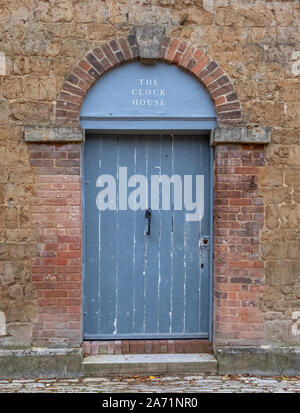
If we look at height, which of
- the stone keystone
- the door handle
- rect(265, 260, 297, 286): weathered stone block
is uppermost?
the stone keystone

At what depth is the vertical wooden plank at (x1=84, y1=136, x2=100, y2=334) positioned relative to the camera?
494 centimetres

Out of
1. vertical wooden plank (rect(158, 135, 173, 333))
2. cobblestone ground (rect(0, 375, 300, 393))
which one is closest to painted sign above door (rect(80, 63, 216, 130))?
vertical wooden plank (rect(158, 135, 173, 333))

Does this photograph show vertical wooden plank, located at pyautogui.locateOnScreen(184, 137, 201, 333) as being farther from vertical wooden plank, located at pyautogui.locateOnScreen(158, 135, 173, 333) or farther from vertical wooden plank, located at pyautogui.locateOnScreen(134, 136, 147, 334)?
vertical wooden plank, located at pyautogui.locateOnScreen(134, 136, 147, 334)

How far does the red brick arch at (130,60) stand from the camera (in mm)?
4660

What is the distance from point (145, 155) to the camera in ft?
16.3

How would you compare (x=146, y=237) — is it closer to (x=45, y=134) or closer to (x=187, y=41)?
(x=45, y=134)

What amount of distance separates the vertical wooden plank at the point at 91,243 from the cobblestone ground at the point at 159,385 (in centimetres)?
62

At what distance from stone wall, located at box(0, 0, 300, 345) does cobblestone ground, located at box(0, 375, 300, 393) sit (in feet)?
1.35

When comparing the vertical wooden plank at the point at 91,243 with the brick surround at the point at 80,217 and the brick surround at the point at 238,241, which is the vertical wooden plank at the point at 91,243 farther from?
the brick surround at the point at 238,241

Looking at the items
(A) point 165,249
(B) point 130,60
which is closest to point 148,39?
(B) point 130,60

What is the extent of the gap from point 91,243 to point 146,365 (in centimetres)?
143

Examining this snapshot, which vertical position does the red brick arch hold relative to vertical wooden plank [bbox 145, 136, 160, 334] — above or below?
above

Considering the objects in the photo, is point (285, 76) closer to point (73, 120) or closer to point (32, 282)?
point (73, 120)

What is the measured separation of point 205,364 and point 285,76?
318cm
